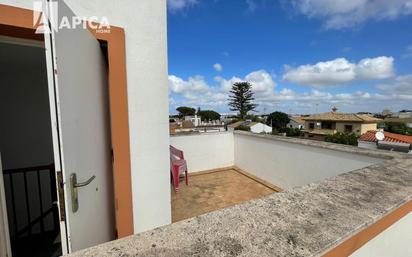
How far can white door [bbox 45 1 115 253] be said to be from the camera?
0.83 meters

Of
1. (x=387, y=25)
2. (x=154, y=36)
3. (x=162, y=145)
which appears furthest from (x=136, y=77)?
(x=387, y=25)

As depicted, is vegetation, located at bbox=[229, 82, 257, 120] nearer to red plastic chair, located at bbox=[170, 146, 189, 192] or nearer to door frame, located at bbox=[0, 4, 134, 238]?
red plastic chair, located at bbox=[170, 146, 189, 192]

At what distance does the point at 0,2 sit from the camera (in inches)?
41.6

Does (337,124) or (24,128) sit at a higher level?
(24,128)

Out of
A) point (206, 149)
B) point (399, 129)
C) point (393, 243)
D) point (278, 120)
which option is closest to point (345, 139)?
point (399, 129)

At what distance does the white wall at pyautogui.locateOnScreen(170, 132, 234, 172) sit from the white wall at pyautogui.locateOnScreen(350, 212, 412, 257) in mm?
3759

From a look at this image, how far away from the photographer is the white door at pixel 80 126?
83cm

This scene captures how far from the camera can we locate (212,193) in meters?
3.49

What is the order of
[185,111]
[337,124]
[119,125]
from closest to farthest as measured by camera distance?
[119,125] < [337,124] < [185,111]

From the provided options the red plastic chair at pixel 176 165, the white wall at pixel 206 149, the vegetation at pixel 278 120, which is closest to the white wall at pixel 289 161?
the white wall at pixel 206 149

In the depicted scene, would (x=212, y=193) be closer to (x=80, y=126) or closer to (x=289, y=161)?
(x=289, y=161)

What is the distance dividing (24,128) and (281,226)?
3156 mm

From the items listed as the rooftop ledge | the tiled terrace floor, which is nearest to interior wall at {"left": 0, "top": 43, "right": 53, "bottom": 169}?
the tiled terrace floor

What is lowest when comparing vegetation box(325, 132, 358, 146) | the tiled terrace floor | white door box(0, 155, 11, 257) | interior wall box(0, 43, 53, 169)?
vegetation box(325, 132, 358, 146)
